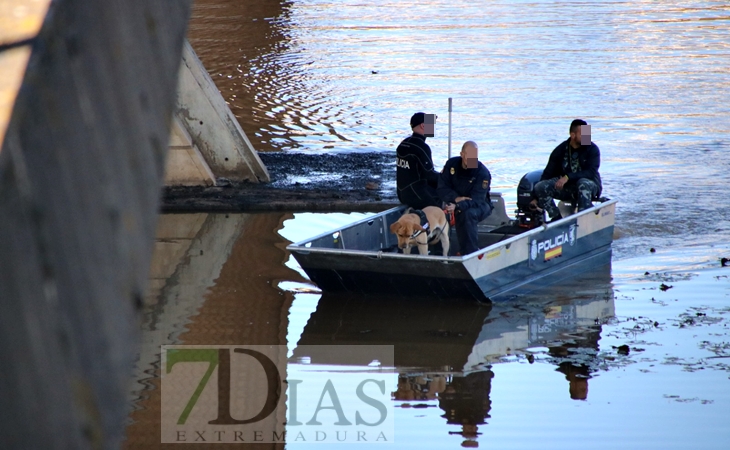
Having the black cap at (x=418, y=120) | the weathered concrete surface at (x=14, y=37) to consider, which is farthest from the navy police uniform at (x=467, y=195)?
the weathered concrete surface at (x=14, y=37)

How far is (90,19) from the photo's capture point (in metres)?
1.65

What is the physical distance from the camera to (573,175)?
11555 millimetres

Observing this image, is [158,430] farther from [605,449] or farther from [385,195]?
[385,195]

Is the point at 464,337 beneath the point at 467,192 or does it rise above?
beneath

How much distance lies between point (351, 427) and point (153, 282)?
4643mm

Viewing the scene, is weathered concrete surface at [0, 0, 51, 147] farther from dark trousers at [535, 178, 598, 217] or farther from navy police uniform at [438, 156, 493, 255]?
dark trousers at [535, 178, 598, 217]

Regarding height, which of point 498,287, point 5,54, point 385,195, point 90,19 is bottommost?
point 5,54

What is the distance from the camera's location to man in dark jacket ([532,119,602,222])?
11.4 meters

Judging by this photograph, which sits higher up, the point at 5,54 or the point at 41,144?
the point at 5,54

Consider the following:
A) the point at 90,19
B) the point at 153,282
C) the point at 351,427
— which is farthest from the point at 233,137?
the point at 90,19

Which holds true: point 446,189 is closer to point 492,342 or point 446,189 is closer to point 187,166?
point 492,342
